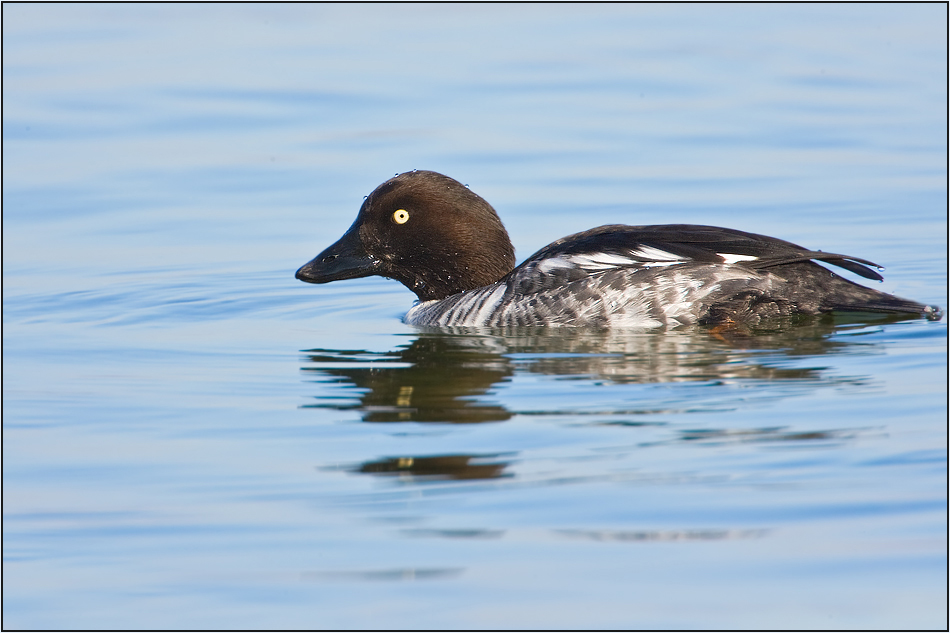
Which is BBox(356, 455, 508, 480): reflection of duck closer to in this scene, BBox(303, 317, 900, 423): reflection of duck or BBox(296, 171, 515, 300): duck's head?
BBox(303, 317, 900, 423): reflection of duck

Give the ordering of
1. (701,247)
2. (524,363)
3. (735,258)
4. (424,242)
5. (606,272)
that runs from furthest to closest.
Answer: (424,242) < (606,272) < (701,247) < (735,258) < (524,363)

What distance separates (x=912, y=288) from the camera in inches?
423

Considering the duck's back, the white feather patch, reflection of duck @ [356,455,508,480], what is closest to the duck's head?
the duck's back

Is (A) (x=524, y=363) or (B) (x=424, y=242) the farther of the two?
(B) (x=424, y=242)

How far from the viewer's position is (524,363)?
8.59 metres

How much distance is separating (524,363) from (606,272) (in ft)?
4.20

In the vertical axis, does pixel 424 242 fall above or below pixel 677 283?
above

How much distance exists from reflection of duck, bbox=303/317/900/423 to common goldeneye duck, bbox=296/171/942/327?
161mm

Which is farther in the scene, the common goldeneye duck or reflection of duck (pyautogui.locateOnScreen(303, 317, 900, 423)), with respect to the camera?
the common goldeneye duck

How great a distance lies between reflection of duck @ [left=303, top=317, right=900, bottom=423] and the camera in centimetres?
776

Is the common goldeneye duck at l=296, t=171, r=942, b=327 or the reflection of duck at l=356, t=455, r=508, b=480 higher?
the common goldeneye duck at l=296, t=171, r=942, b=327

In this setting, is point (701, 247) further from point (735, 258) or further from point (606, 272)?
point (606, 272)

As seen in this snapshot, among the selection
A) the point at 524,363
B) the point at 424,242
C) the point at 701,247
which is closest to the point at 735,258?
the point at 701,247

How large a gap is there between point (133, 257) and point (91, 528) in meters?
7.18
